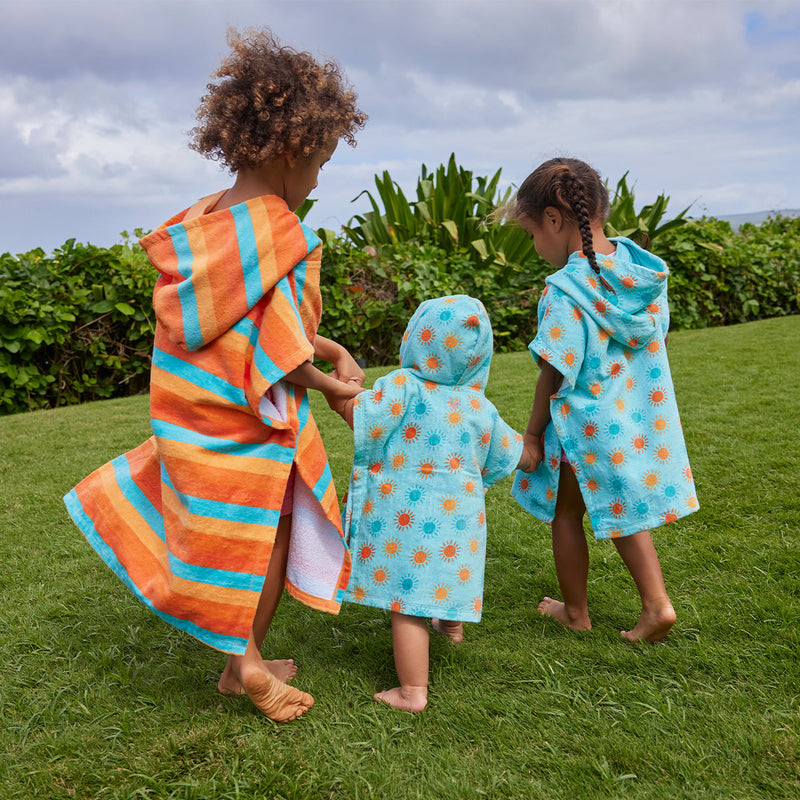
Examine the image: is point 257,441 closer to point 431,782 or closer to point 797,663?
point 431,782

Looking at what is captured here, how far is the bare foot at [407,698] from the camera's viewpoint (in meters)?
2.16

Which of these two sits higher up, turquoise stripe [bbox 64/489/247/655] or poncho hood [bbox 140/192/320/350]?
poncho hood [bbox 140/192/320/350]

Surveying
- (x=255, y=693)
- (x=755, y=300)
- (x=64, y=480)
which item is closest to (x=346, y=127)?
(x=255, y=693)

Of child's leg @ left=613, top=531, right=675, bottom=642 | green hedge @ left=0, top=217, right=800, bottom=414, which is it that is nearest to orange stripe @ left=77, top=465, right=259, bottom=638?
child's leg @ left=613, top=531, right=675, bottom=642

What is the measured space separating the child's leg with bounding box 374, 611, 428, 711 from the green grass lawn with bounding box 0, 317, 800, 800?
46 mm

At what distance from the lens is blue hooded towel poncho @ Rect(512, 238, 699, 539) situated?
237cm

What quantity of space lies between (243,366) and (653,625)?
1528 mm

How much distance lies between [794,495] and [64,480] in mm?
3854

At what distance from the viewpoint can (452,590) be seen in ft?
7.23

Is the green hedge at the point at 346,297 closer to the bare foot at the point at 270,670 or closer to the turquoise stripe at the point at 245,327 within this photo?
the bare foot at the point at 270,670

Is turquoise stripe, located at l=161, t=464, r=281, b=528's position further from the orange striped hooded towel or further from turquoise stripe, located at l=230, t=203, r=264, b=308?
turquoise stripe, located at l=230, t=203, r=264, b=308

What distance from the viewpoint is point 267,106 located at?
198 centimetres

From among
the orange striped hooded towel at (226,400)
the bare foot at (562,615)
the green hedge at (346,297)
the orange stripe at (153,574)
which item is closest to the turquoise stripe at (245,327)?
the orange striped hooded towel at (226,400)

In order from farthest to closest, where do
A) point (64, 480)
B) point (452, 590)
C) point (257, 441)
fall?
point (64, 480) < point (452, 590) < point (257, 441)
